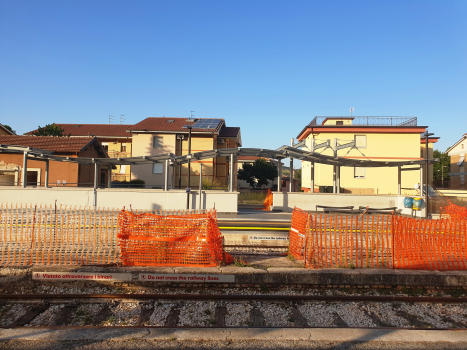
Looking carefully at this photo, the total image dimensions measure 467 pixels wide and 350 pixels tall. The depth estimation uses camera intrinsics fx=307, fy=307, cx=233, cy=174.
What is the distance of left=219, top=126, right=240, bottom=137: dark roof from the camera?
4046 cm

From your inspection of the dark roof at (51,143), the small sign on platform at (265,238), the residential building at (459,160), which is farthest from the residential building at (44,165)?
the residential building at (459,160)

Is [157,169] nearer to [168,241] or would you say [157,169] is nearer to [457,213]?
[457,213]

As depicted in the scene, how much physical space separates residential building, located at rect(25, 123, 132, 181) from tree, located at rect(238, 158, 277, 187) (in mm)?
18510

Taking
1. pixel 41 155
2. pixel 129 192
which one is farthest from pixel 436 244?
pixel 41 155

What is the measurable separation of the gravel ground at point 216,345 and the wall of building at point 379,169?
3091 centimetres

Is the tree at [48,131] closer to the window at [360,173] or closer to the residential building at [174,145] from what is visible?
the residential building at [174,145]

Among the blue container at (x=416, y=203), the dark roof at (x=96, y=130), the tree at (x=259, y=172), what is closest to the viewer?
the blue container at (x=416, y=203)

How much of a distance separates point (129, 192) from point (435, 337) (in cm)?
1645

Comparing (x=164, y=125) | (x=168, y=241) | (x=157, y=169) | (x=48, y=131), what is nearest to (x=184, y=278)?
(x=168, y=241)

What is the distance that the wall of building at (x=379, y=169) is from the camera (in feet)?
112

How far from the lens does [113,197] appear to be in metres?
18.1

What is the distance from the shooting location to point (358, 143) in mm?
35906

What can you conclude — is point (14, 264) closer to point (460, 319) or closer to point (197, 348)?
point (197, 348)

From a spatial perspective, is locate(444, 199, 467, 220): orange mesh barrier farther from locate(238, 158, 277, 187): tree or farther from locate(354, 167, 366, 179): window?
locate(238, 158, 277, 187): tree
